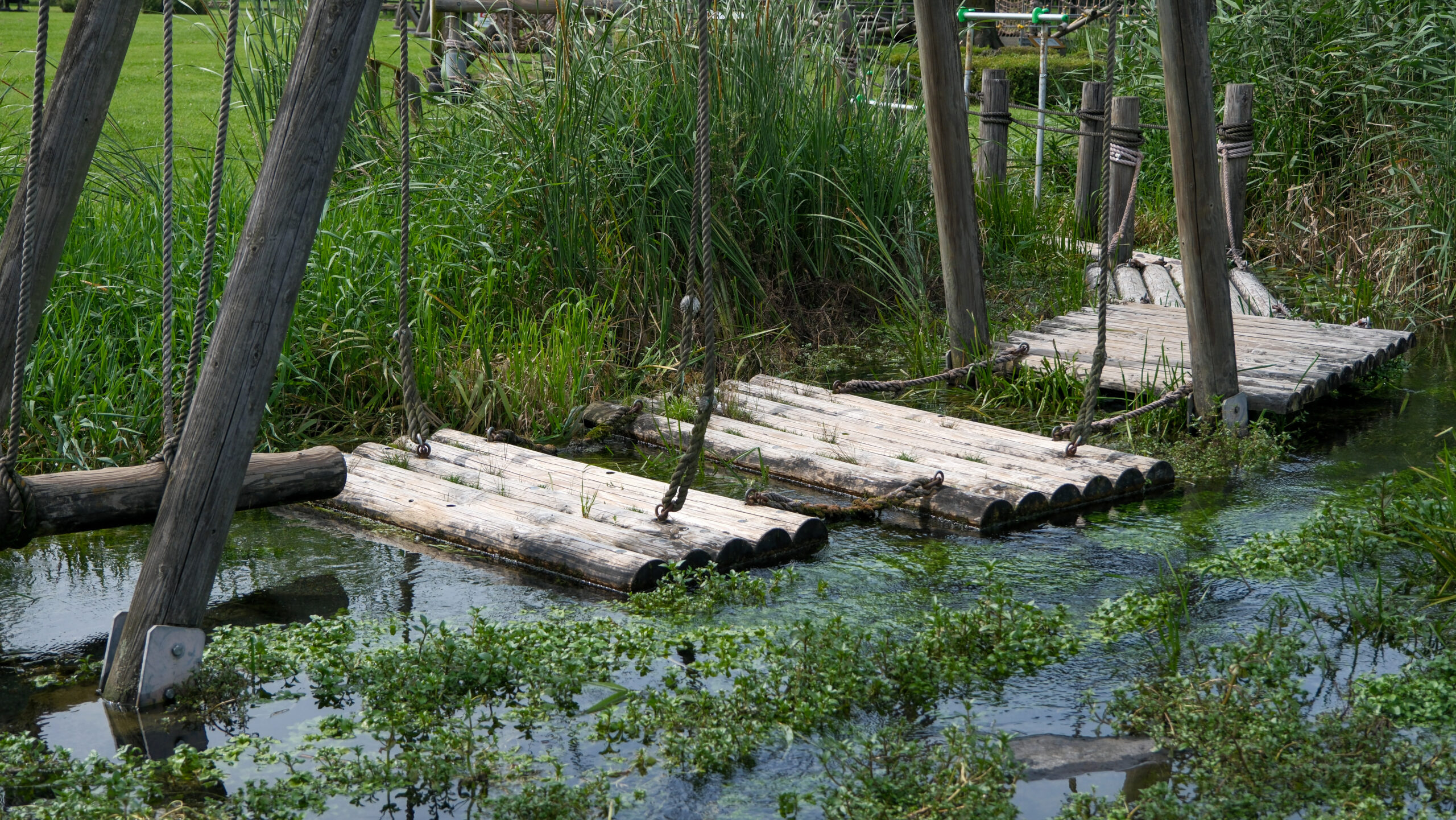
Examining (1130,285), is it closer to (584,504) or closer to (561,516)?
(584,504)

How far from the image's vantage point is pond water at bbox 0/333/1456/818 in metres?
3.20

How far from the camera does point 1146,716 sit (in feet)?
→ 10.4

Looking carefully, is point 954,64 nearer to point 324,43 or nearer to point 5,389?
point 324,43

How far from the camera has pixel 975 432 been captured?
5527mm

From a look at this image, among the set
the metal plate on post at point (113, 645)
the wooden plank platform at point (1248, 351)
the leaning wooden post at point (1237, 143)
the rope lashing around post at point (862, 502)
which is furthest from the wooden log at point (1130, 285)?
the metal plate on post at point (113, 645)

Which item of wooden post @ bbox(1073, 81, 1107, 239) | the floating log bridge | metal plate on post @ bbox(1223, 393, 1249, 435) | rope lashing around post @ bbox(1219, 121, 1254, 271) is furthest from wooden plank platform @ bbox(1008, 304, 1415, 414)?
the floating log bridge

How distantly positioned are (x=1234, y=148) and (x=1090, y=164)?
1.06 meters

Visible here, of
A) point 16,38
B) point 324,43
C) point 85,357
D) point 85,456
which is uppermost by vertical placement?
point 16,38

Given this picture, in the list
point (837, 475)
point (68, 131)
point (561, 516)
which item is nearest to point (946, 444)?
point (837, 475)

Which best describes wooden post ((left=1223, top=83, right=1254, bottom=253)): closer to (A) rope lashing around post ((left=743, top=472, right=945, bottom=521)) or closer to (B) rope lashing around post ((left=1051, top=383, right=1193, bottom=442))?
(B) rope lashing around post ((left=1051, top=383, right=1193, bottom=442))

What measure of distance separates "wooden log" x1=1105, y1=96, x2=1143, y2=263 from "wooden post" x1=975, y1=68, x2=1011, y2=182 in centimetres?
74

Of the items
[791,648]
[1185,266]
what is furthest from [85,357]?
[1185,266]

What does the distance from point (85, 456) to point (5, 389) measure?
1.01 m

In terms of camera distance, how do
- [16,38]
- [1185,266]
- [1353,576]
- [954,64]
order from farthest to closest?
[16,38]
[954,64]
[1185,266]
[1353,576]
